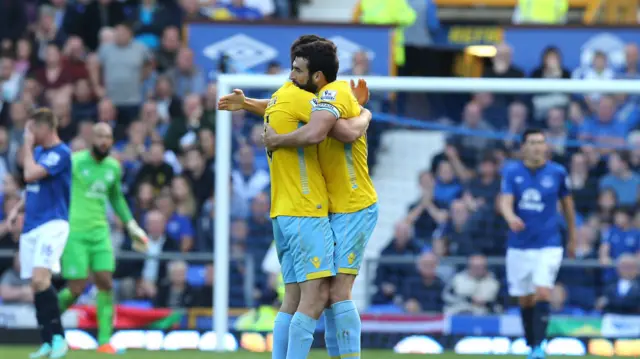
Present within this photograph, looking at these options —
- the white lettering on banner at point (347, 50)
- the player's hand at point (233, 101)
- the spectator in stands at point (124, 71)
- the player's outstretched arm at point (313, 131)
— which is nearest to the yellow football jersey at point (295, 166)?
the player's outstretched arm at point (313, 131)

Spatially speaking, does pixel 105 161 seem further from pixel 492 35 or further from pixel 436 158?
pixel 492 35

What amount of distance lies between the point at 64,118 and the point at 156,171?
5.60 ft

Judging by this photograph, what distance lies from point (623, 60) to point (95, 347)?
6954mm

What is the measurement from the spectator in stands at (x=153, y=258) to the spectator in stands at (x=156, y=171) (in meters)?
0.46

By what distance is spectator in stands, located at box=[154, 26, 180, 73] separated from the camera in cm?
1673

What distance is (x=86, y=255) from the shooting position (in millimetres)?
12102

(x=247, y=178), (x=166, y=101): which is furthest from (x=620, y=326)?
(x=166, y=101)

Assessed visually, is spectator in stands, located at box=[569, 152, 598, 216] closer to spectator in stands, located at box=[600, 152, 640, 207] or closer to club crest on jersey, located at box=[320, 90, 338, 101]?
spectator in stands, located at box=[600, 152, 640, 207]

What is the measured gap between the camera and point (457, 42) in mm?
18406

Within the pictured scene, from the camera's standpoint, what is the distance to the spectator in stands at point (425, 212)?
546 inches

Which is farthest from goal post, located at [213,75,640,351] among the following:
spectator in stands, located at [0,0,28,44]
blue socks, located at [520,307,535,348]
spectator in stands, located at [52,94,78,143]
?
spectator in stands, located at [0,0,28,44]

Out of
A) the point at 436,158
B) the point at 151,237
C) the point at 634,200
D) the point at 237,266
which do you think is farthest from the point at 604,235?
the point at 151,237

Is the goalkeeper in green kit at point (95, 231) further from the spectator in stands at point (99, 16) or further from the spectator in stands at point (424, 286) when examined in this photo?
the spectator in stands at point (99, 16)

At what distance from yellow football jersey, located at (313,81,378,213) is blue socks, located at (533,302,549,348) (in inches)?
137
